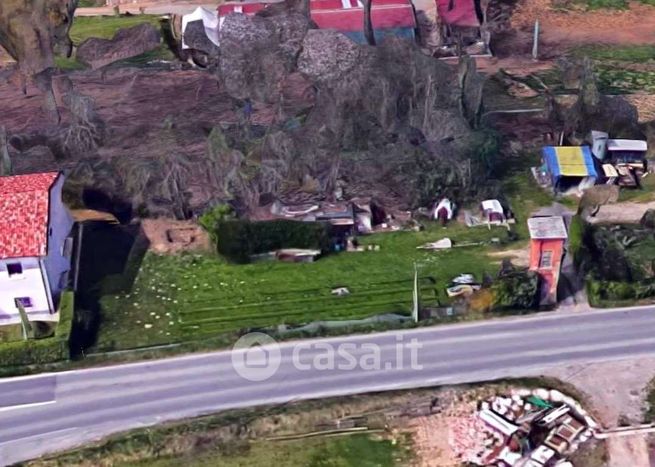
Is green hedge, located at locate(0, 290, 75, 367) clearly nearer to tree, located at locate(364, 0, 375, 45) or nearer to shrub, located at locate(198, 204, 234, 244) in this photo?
shrub, located at locate(198, 204, 234, 244)

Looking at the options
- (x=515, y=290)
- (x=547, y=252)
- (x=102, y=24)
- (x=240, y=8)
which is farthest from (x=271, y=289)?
(x=102, y=24)

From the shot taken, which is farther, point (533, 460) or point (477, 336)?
point (477, 336)

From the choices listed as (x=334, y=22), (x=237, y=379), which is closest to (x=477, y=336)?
(x=237, y=379)

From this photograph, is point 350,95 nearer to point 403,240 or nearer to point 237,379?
point 403,240

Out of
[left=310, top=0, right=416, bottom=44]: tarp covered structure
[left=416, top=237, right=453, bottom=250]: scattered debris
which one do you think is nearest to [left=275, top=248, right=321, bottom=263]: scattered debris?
[left=416, top=237, right=453, bottom=250]: scattered debris

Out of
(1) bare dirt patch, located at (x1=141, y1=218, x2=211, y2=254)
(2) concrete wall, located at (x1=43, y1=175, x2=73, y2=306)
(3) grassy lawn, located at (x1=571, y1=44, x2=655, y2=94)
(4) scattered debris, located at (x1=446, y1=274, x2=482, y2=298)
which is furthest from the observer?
(3) grassy lawn, located at (x1=571, y1=44, x2=655, y2=94)

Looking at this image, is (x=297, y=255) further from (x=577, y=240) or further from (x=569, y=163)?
(x=569, y=163)

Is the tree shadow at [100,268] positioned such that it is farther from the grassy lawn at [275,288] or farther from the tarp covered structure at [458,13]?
the tarp covered structure at [458,13]

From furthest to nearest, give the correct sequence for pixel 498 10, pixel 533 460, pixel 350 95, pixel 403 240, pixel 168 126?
pixel 498 10, pixel 168 126, pixel 350 95, pixel 403 240, pixel 533 460
